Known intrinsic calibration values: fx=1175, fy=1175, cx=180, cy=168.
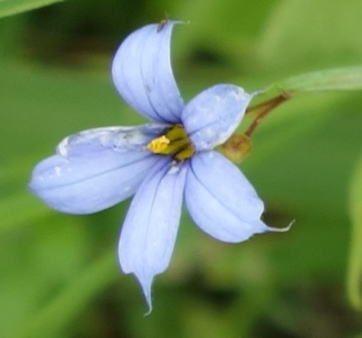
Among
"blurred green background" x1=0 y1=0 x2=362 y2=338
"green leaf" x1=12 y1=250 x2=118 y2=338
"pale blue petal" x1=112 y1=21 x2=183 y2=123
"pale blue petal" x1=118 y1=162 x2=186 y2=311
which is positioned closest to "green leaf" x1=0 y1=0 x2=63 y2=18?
"pale blue petal" x1=112 y1=21 x2=183 y2=123

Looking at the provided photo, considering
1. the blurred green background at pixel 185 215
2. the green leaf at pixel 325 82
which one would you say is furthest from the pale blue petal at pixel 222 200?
the blurred green background at pixel 185 215

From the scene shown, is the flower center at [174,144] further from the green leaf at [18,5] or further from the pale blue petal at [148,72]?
the green leaf at [18,5]

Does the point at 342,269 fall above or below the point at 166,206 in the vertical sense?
below

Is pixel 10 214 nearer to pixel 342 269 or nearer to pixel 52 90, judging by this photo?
pixel 52 90

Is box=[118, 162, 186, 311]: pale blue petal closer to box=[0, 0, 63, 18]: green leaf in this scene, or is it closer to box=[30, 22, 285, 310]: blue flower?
box=[30, 22, 285, 310]: blue flower

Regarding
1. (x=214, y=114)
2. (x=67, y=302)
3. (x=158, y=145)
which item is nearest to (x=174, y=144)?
(x=158, y=145)

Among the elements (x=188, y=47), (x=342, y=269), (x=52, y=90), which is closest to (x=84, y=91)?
(x=52, y=90)
